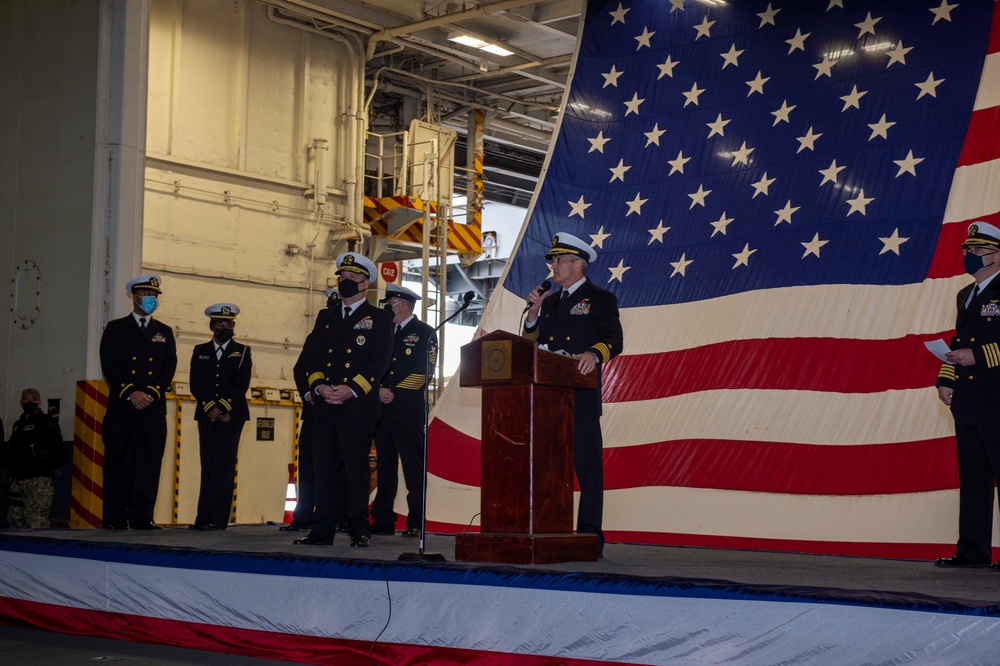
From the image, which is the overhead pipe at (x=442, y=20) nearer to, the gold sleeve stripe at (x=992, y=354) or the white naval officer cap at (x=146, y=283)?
the white naval officer cap at (x=146, y=283)

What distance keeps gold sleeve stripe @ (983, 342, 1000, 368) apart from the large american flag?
1529 millimetres

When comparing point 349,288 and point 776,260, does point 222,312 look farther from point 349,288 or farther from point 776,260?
point 776,260

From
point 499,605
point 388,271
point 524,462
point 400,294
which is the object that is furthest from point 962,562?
point 388,271

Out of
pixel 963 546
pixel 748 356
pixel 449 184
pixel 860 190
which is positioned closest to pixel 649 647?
pixel 963 546

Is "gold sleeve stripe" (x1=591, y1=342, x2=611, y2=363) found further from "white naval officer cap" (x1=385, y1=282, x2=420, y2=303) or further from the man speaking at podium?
"white naval officer cap" (x1=385, y1=282, x2=420, y2=303)

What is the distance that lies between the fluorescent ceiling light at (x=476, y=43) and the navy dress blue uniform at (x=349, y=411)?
262 inches

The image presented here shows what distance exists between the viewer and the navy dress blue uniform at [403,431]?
21.5 feet

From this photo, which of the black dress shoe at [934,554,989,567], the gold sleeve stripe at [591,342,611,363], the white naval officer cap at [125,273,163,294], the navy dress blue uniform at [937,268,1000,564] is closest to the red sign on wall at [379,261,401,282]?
the white naval officer cap at [125,273,163,294]

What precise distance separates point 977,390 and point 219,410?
4.60m

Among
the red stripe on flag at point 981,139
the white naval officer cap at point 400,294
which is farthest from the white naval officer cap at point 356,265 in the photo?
the red stripe on flag at point 981,139

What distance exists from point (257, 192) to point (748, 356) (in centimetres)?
580

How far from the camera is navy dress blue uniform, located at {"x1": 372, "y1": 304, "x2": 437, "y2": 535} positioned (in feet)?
21.5

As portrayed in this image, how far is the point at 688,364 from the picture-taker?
276 inches

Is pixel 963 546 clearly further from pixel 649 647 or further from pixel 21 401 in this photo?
pixel 21 401
